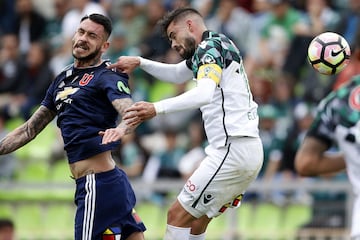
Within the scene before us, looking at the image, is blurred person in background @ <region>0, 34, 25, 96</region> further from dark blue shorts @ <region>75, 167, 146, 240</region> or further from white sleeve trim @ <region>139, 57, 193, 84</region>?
dark blue shorts @ <region>75, 167, 146, 240</region>

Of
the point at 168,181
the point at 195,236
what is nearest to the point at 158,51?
the point at 168,181

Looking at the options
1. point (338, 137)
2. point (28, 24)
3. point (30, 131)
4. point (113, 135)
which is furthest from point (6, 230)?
point (28, 24)

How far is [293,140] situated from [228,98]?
19.7 ft

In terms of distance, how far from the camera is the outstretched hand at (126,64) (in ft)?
34.6

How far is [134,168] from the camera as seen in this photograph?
17.4 m

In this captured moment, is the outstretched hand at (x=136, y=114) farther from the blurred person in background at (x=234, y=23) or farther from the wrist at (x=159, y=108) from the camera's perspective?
the blurred person in background at (x=234, y=23)

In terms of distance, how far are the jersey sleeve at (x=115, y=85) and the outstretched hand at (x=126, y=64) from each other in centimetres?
13

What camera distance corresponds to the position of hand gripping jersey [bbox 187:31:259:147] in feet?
34.5

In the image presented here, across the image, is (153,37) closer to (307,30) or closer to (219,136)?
(307,30)

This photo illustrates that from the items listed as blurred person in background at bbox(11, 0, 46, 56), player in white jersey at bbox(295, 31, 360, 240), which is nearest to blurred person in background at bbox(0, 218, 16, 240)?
player in white jersey at bbox(295, 31, 360, 240)

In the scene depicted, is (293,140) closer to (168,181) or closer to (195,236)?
(168,181)

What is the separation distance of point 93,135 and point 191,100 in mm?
1132

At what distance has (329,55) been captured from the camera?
10391mm

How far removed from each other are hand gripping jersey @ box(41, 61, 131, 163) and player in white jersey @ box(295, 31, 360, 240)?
1.81 meters
